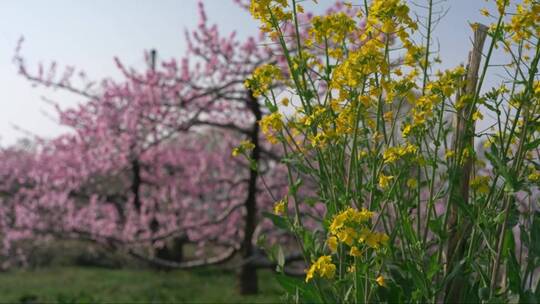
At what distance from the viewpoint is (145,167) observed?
37.0ft

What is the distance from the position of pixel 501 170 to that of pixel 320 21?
2.80ft

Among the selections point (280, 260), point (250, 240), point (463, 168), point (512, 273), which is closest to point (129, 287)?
point (250, 240)

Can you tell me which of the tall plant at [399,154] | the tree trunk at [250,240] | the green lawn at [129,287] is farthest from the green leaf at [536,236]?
the tree trunk at [250,240]

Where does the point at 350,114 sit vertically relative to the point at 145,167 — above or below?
below

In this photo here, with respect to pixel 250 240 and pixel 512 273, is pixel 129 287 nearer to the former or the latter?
pixel 250 240

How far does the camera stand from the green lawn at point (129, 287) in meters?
7.76

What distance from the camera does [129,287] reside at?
341 inches

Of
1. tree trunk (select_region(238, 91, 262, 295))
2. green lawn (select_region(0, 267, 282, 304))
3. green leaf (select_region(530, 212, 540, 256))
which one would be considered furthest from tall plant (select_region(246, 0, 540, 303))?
tree trunk (select_region(238, 91, 262, 295))

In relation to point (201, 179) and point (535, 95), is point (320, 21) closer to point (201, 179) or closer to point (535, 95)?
point (535, 95)

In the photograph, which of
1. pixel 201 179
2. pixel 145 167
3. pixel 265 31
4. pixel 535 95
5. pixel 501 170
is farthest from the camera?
pixel 145 167

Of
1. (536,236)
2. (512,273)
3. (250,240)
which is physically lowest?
(512,273)

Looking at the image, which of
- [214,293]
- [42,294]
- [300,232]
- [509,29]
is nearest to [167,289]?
[214,293]

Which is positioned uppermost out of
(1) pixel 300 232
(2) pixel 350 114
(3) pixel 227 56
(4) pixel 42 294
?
(3) pixel 227 56

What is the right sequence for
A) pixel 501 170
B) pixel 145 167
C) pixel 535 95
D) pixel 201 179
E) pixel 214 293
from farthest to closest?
pixel 145 167
pixel 201 179
pixel 214 293
pixel 535 95
pixel 501 170
